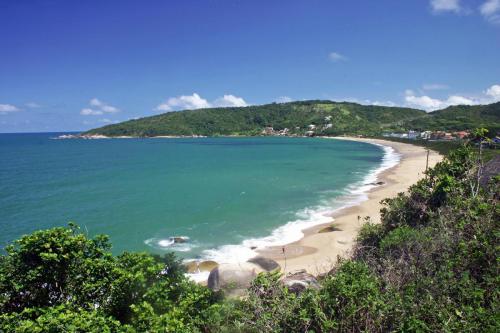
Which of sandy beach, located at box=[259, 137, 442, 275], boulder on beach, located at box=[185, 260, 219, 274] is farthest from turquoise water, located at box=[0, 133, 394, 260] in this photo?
sandy beach, located at box=[259, 137, 442, 275]

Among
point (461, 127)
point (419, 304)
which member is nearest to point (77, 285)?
point (419, 304)

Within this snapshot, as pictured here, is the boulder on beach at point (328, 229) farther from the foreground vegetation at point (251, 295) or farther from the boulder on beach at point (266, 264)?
the foreground vegetation at point (251, 295)

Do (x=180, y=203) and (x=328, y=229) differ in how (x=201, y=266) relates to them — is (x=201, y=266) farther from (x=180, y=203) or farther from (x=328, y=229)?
(x=180, y=203)

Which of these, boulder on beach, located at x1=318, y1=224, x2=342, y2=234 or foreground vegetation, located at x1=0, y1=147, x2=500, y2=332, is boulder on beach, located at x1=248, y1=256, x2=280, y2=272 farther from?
foreground vegetation, located at x1=0, y1=147, x2=500, y2=332

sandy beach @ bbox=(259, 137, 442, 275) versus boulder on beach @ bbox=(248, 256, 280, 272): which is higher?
boulder on beach @ bbox=(248, 256, 280, 272)

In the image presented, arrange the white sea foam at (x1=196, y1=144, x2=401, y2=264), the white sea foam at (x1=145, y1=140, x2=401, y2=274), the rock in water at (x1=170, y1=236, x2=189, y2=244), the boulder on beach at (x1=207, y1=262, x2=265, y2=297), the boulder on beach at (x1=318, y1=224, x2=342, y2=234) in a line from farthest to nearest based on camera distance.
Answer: the boulder on beach at (x1=318, y1=224, x2=342, y2=234)
the rock in water at (x1=170, y1=236, x2=189, y2=244)
the white sea foam at (x1=196, y1=144, x2=401, y2=264)
the white sea foam at (x1=145, y1=140, x2=401, y2=274)
the boulder on beach at (x1=207, y1=262, x2=265, y2=297)

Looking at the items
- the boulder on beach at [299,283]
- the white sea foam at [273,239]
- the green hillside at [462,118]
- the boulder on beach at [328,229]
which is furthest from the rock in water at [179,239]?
the green hillside at [462,118]

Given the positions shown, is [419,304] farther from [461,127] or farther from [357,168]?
[461,127]

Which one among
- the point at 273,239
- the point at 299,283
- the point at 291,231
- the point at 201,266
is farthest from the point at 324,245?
the point at 299,283
